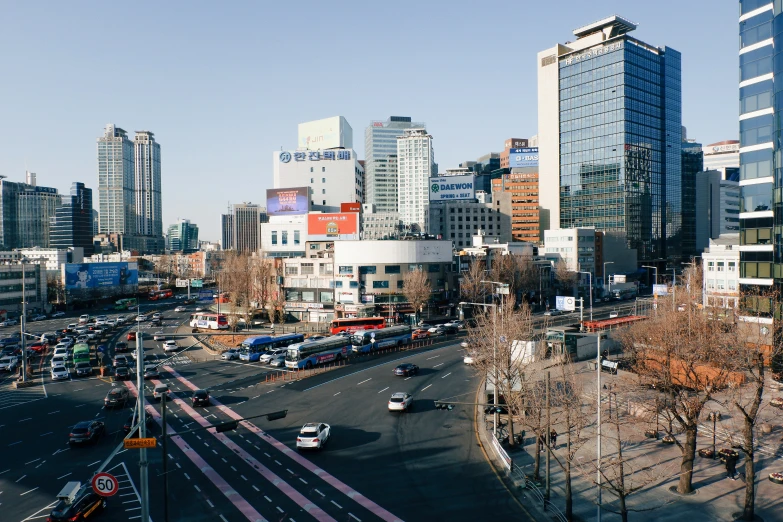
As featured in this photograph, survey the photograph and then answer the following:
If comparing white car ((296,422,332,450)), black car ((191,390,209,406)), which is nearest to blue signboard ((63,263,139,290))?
black car ((191,390,209,406))

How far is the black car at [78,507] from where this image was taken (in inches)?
961

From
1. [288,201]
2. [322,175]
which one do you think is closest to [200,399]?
[288,201]

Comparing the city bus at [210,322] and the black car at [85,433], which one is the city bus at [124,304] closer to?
the city bus at [210,322]

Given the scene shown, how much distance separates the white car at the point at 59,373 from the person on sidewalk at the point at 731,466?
6072 cm

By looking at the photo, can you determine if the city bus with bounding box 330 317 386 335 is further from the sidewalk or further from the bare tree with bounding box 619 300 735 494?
the sidewalk

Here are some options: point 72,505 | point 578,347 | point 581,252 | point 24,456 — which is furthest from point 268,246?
point 72,505

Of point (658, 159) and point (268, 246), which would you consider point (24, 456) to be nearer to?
point (268, 246)

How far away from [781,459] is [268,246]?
399 feet

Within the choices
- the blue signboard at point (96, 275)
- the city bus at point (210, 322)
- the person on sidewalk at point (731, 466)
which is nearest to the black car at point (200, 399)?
the person on sidewalk at point (731, 466)

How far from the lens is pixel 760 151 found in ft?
169

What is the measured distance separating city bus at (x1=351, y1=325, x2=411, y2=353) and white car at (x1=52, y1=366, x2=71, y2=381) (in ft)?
108

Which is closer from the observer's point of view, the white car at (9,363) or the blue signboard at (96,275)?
the white car at (9,363)

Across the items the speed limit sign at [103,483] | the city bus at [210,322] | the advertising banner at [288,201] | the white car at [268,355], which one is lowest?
the white car at [268,355]

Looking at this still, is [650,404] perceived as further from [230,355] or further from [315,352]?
[230,355]
